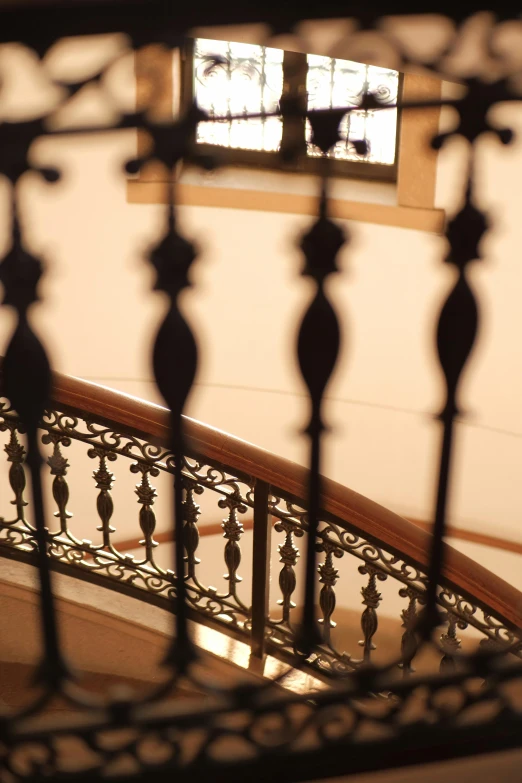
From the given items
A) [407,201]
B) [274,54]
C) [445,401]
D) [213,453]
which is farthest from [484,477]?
[445,401]

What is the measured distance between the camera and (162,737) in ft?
4.85

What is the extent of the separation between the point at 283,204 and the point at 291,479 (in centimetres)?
442

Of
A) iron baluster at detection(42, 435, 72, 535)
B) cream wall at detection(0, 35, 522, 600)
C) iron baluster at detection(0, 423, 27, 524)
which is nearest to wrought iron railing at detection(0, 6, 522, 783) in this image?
iron baluster at detection(42, 435, 72, 535)

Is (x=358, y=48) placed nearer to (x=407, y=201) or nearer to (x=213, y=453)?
(x=213, y=453)

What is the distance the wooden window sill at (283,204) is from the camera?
7.07 meters

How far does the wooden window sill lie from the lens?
7070mm

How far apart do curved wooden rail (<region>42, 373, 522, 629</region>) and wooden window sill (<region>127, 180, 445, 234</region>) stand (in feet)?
12.2

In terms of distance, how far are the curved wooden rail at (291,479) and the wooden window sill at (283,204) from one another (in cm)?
371

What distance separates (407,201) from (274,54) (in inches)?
65.2

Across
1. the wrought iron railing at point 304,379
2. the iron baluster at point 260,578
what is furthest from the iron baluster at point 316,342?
the iron baluster at point 260,578

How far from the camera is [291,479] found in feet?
11.2

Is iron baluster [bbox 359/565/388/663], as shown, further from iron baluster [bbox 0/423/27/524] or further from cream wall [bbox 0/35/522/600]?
cream wall [bbox 0/35/522/600]

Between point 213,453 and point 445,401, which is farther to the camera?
point 213,453

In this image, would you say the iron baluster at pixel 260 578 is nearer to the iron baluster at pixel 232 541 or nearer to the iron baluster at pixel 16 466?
the iron baluster at pixel 232 541
